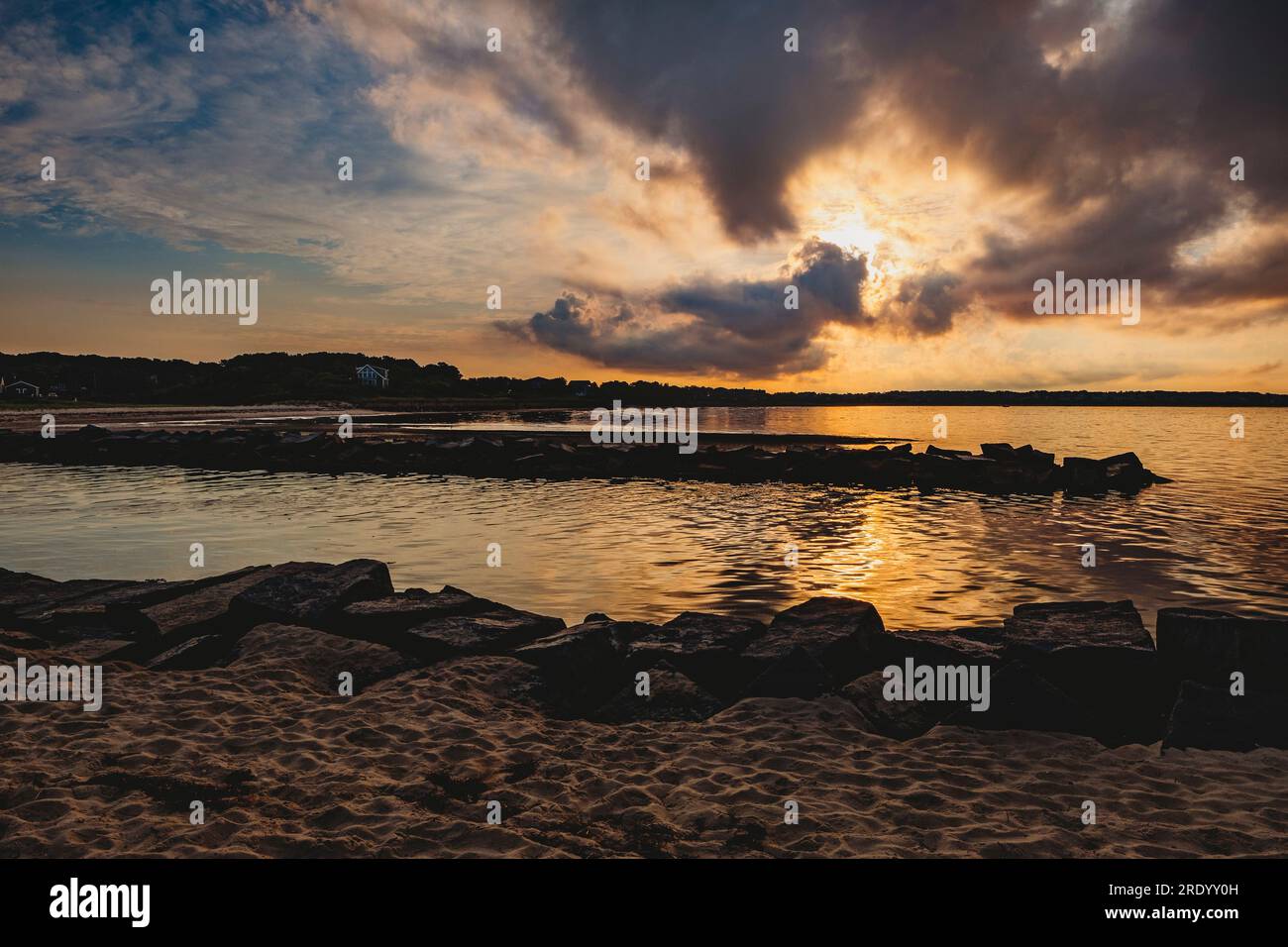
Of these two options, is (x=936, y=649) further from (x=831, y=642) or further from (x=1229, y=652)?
(x=1229, y=652)

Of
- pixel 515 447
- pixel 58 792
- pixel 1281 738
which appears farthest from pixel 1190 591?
pixel 515 447

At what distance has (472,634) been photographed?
10.4 m

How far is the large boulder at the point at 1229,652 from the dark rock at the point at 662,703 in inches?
193

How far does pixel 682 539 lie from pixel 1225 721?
1309cm

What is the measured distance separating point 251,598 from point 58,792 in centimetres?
538

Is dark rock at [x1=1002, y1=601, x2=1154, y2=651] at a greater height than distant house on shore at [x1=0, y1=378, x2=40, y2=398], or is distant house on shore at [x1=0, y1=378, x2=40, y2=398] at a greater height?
distant house on shore at [x1=0, y1=378, x2=40, y2=398]

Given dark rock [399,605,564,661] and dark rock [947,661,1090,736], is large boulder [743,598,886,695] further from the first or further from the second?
dark rock [399,605,564,661]

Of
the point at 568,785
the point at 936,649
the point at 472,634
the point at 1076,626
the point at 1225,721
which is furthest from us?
the point at 472,634

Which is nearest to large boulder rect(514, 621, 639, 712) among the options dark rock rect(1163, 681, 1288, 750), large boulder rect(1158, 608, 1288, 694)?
dark rock rect(1163, 681, 1288, 750)

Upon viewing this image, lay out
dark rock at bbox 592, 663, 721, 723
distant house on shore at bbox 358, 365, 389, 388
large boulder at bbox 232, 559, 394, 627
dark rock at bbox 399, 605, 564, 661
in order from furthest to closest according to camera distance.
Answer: distant house on shore at bbox 358, 365, 389, 388 < large boulder at bbox 232, 559, 394, 627 < dark rock at bbox 399, 605, 564, 661 < dark rock at bbox 592, 663, 721, 723

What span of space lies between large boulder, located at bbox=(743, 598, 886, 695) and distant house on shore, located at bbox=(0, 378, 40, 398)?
170404 mm

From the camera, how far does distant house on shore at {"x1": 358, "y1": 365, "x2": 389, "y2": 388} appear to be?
178 m

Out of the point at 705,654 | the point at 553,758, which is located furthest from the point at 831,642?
the point at 553,758

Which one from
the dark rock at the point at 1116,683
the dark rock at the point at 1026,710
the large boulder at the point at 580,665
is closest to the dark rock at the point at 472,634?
the large boulder at the point at 580,665
